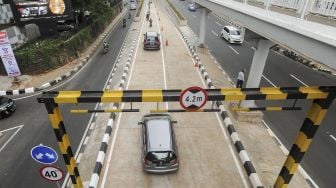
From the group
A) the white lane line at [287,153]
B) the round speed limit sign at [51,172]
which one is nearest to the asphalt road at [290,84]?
the white lane line at [287,153]

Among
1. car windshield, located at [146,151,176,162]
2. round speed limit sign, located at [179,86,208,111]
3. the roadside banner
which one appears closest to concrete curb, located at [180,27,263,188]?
car windshield, located at [146,151,176,162]

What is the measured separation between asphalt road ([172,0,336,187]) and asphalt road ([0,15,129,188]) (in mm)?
10607

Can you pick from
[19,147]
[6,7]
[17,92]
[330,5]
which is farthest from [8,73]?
[330,5]

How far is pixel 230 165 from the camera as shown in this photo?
1034 centimetres

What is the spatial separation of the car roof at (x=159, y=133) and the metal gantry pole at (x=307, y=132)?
163 inches

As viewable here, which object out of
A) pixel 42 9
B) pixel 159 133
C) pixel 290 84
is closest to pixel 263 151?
pixel 159 133

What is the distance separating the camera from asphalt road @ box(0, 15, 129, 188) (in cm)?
1023

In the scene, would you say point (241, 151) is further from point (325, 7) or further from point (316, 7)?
point (325, 7)

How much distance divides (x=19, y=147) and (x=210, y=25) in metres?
34.1

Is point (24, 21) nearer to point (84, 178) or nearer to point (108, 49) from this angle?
point (108, 49)

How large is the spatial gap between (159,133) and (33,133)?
24.2 feet

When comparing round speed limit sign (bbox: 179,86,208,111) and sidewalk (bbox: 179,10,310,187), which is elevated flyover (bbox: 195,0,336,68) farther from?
sidewalk (bbox: 179,10,310,187)

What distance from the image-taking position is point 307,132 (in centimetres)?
750

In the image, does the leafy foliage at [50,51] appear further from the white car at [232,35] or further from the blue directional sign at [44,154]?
the white car at [232,35]
